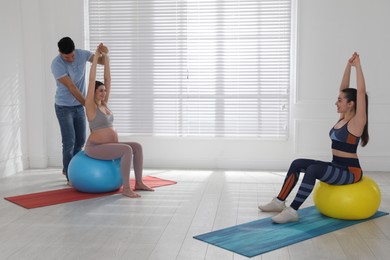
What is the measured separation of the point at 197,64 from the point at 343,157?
8.46 ft

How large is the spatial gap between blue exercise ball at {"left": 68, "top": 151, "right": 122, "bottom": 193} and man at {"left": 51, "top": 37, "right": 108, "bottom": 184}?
0.44 meters

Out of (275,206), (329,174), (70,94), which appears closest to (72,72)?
(70,94)

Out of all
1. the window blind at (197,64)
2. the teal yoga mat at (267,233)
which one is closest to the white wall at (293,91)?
the window blind at (197,64)

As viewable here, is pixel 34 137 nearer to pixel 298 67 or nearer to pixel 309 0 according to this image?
pixel 298 67

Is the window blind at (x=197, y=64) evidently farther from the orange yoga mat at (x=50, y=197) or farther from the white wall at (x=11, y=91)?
the orange yoga mat at (x=50, y=197)

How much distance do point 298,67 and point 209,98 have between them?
1032 mm

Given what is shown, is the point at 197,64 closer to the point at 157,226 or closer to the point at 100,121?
the point at 100,121

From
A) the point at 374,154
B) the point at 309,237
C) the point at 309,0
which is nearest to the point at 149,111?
the point at 309,0

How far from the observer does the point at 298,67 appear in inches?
209

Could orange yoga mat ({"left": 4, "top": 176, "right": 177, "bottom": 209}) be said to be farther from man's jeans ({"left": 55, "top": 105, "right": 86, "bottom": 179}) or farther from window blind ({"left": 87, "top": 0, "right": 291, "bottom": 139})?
window blind ({"left": 87, "top": 0, "right": 291, "bottom": 139})

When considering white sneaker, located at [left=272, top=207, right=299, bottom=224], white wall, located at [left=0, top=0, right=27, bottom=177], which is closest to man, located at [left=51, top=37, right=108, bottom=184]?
white wall, located at [left=0, top=0, right=27, bottom=177]

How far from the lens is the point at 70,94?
4.51 metres

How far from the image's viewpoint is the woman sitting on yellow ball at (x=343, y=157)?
3.25m

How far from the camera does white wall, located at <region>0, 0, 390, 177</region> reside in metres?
5.17
